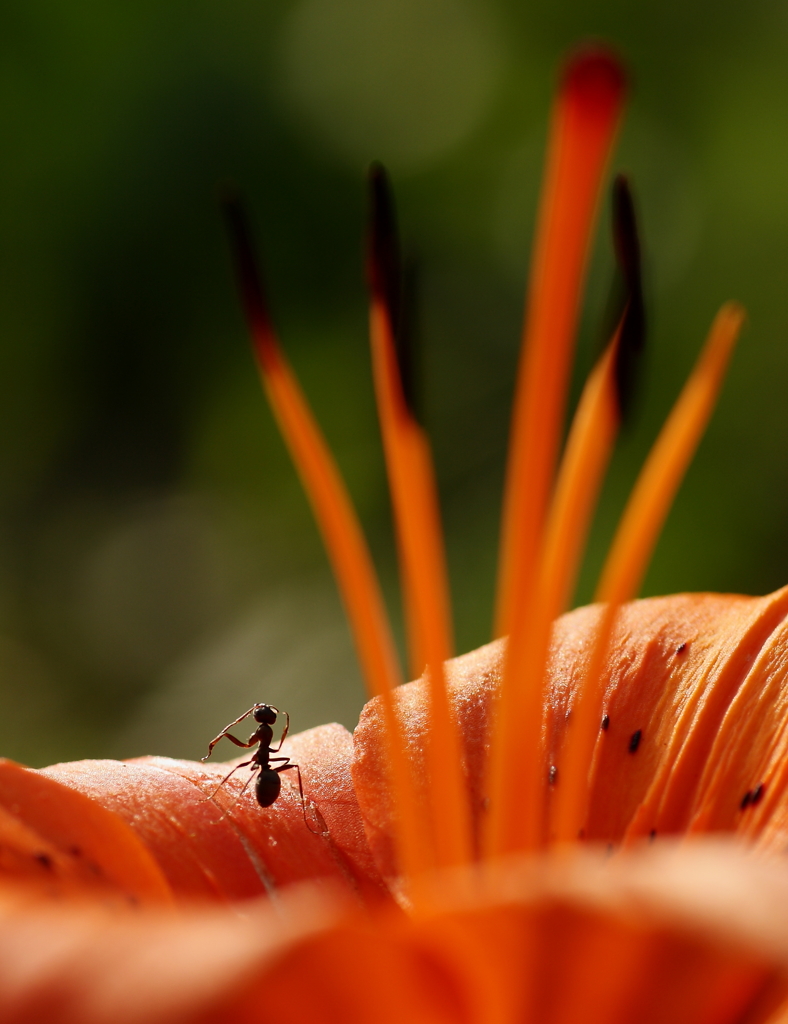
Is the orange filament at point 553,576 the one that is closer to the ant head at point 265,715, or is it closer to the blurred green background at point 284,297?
the ant head at point 265,715

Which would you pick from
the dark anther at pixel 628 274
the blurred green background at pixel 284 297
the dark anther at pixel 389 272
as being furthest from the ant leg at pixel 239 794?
the blurred green background at pixel 284 297

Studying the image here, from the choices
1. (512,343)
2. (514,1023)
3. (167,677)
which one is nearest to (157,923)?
(514,1023)

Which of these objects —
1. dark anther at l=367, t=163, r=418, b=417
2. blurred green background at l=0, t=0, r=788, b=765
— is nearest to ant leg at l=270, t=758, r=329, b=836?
dark anther at l=367, t=163, r=418, b=417

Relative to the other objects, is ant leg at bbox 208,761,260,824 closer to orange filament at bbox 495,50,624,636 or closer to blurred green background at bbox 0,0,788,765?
orange filament at bbox 495,50,624,636

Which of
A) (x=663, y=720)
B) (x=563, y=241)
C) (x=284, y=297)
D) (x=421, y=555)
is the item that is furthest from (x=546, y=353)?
(x=284, y=297)

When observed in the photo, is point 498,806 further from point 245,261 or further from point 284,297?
point 284,297

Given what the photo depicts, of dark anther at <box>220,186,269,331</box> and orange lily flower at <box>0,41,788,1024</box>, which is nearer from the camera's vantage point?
orange lily flower at <box>0,41,788,1024</box>
